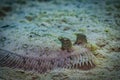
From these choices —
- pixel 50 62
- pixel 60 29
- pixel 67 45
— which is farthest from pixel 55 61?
pixel 60 29

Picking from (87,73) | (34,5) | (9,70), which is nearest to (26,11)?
(34,5)

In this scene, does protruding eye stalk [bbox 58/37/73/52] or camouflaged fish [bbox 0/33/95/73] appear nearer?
camouflaged fish [bbox 0/33/95/73]

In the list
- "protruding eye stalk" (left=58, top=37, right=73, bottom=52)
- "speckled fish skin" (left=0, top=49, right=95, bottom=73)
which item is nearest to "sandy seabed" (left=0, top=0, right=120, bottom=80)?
"speckled fish skin" (left=0, top=49, right=95, bottom=73)

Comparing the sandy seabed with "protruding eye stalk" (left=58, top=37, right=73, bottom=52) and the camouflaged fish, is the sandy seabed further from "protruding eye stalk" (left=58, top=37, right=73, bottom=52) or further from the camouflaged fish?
"protruding eye stalk" (left=58, top=37, right=73, bottom=52)

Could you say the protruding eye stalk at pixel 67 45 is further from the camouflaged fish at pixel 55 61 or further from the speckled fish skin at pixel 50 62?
the speckled fish skin at pixel 50 62

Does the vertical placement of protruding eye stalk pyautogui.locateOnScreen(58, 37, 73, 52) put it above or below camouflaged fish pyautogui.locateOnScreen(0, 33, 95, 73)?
above

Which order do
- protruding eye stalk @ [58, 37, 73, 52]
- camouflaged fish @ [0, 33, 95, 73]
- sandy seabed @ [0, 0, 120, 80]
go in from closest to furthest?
sandy seabed @ [0, 0, 120, 80] → camouflaged fish @ [0, 33, 95, 73] → protruding eye stalk @ [58, 37, 73, 52]

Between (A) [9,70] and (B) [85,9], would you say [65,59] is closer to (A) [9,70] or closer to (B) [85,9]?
(A) [9,70]

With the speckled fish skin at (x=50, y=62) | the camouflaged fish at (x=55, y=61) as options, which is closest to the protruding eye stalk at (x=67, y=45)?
the camouflaged fish at (x=55, y=61)
